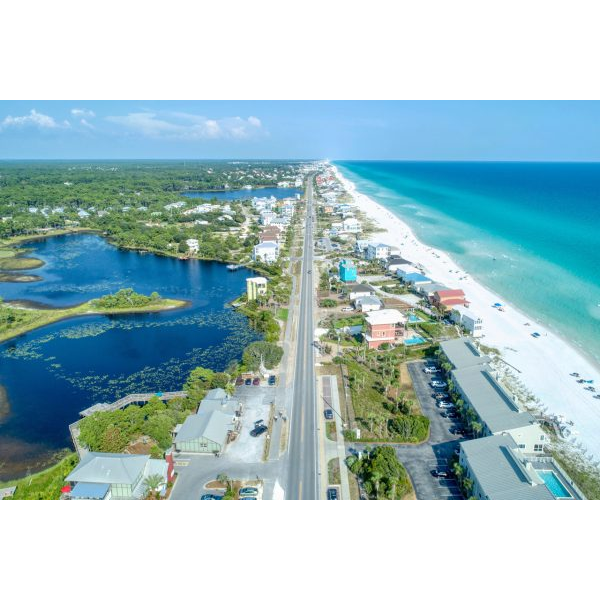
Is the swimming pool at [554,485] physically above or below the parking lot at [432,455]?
above

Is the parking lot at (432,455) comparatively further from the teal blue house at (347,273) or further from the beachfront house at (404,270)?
the beachfront house at (404,270)

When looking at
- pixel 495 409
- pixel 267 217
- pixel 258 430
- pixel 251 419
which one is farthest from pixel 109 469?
pixel 267 217

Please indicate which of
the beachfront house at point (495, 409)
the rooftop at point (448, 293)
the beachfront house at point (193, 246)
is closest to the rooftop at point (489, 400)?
the beachfront house at point (495, 409)

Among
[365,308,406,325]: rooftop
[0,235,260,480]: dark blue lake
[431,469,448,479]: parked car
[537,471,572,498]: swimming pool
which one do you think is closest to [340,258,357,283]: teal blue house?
[0,235,260,480]: dark blue lake

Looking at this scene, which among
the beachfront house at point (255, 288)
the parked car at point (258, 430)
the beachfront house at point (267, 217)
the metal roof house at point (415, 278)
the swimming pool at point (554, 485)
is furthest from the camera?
the beachfront house at point (267, 217)

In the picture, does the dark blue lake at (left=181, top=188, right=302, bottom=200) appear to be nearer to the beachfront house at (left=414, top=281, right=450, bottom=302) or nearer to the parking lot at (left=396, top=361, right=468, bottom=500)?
the beachfront house at (left=414, top=281, right=450, bottom=302)

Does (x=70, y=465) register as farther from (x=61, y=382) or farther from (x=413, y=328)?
(x=413, y=328)

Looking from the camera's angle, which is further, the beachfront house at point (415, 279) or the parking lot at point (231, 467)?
the beachfront house at point (415, 279)

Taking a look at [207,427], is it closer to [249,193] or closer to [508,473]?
[508,473]
